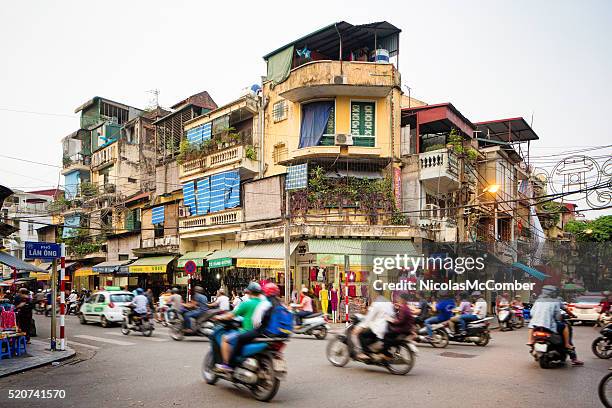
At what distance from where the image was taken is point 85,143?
141ft

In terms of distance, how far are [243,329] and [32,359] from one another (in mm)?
6346

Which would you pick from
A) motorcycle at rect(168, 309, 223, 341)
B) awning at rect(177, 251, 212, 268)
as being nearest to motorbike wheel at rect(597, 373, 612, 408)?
motorcycle at rect(168, 309, 223, 341)

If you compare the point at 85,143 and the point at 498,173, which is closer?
the point at 498,173

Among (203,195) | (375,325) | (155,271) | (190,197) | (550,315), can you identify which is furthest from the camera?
(155,271)

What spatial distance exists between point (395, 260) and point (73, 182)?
32.1 metres

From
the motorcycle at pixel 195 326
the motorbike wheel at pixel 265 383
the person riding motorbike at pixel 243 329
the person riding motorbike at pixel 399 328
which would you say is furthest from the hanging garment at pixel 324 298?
the motorbike wheel at pixel 265 383

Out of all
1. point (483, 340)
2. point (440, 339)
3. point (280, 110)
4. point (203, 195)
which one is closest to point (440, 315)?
point (440, 339)

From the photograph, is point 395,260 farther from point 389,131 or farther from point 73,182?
point 73,182

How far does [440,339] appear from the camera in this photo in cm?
1326

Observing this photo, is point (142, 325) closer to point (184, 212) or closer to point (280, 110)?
point (280, 110)

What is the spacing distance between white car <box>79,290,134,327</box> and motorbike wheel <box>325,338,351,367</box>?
11216 mm

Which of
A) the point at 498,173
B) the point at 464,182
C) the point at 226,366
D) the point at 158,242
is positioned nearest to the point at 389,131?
the point at 464,182

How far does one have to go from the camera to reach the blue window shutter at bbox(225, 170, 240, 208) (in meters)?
25.9

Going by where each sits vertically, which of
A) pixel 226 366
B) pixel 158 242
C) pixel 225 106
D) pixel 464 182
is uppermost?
pixel 225 106
